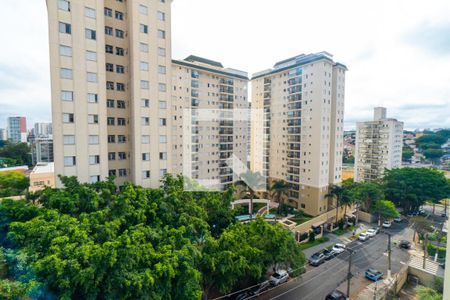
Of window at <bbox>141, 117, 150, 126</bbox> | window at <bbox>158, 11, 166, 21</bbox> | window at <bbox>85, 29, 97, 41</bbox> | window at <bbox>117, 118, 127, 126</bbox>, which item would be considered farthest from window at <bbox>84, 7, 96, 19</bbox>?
window at <bbox>141, 117, 150, 126</bbox>

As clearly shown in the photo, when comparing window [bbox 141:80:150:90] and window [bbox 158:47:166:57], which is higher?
window [bbox 158:47:166:57]

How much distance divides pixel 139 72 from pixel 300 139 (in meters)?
20.4

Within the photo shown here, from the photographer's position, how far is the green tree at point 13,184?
22202 mm

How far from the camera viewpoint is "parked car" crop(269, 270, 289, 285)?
13.0 metres

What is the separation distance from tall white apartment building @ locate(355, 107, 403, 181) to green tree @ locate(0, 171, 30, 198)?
5156 cm

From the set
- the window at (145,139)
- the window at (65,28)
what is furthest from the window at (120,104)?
the window at (65,28)

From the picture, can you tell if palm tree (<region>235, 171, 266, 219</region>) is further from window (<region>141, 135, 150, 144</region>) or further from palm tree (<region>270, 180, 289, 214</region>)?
window (<region>141, 135, 150, 144</region>)

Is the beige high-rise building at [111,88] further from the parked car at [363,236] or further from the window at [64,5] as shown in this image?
the parked car at [363,236]

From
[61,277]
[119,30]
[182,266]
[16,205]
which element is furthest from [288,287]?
[119,30]

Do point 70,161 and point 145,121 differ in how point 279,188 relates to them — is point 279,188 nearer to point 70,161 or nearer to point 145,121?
point 145,121

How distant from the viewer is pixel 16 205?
31.7ft

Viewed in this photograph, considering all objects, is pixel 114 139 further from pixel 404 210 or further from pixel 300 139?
pixel 404 210

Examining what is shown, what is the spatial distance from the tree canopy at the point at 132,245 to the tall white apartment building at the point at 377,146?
3641 centimetres

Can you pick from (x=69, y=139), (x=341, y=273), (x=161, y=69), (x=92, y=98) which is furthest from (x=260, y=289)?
(x=161, y=69)
